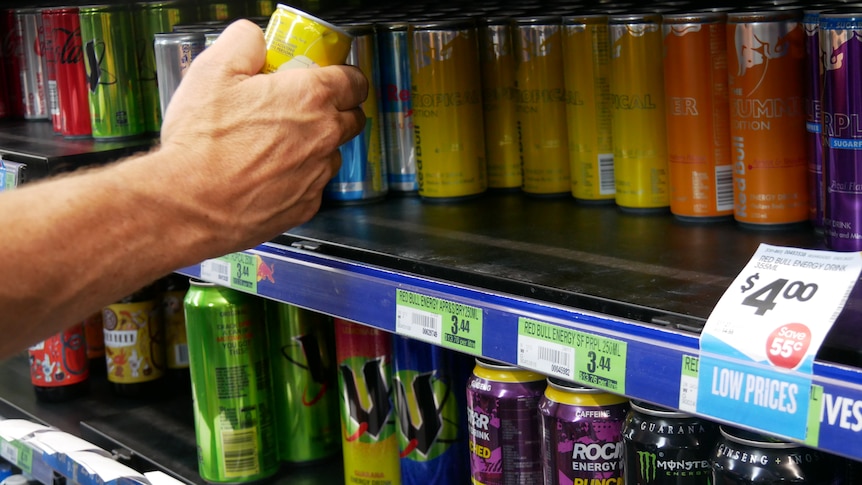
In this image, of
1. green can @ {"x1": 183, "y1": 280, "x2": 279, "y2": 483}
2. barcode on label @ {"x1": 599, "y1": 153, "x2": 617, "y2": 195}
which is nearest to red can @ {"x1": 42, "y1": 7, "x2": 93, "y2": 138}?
green can @ {"x1": 183, "y1": 280, "x2": 279, "y2": 483}

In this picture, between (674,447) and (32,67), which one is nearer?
(674,447)

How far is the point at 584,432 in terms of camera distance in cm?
107

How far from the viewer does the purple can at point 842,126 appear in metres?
0.94

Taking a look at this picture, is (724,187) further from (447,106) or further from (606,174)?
(447,106)

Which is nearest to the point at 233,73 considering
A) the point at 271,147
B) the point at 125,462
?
the point at 271,147

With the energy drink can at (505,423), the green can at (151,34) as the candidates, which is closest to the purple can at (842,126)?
the energy drink can at (505,423)

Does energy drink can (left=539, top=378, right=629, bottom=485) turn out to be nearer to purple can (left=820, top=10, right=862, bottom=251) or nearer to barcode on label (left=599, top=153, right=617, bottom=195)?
purple can (left=820, top=10, right=862, bottom=251)

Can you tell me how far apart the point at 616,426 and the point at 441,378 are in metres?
0.33

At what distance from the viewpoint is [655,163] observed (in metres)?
1.31

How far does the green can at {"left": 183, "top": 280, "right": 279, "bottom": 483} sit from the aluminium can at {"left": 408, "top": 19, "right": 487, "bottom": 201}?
32 centimetres

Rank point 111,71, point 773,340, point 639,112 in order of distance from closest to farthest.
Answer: point 773,340, point 639,112, point 111,71

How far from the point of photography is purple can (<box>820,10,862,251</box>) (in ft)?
3.08

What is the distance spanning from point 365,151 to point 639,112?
0.42m

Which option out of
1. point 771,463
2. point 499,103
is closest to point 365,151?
point 499,103
